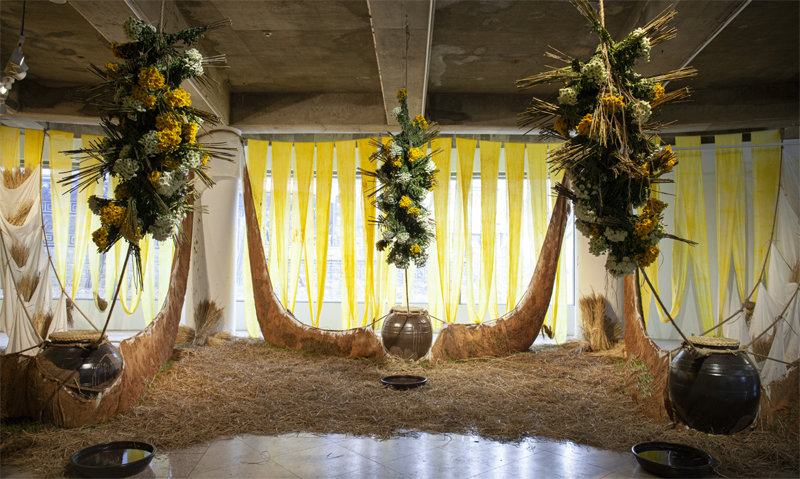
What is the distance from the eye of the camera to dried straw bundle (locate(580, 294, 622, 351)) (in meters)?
6.86

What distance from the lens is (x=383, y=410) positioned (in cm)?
419

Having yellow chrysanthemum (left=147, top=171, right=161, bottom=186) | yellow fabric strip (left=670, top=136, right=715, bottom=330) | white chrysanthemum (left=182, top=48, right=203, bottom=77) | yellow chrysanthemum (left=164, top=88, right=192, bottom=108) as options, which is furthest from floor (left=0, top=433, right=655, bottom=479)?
yellow fabric strip (left=670, top=136, right=715, bottom=330)

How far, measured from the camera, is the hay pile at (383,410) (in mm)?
3400

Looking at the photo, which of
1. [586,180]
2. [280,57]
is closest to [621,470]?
[586,180]

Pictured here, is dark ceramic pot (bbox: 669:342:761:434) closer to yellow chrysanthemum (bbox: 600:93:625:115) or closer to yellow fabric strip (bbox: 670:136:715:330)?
yellow chrysanthemum (bbox: 600:93:625:115)

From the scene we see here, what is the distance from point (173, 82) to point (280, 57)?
9.28 ft

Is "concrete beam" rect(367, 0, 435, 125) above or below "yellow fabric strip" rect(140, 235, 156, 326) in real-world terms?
above

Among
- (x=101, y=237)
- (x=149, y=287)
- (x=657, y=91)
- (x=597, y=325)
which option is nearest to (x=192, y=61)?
(x=101, y=237)

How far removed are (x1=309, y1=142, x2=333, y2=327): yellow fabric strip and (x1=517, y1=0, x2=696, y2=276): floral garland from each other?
477 centimetres

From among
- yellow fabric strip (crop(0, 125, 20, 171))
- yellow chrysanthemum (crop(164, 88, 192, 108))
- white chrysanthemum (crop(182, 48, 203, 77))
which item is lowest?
yellow chrysanthemum (crop(164, 88, 192, 108))

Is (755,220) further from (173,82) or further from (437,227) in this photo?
(173,82)

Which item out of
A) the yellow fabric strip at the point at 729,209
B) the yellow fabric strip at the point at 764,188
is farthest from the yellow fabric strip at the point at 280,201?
the yellow fabric strip at the point at 764,188

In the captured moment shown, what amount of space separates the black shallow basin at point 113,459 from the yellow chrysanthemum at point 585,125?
3.32m

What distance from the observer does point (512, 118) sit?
25.1 ft
